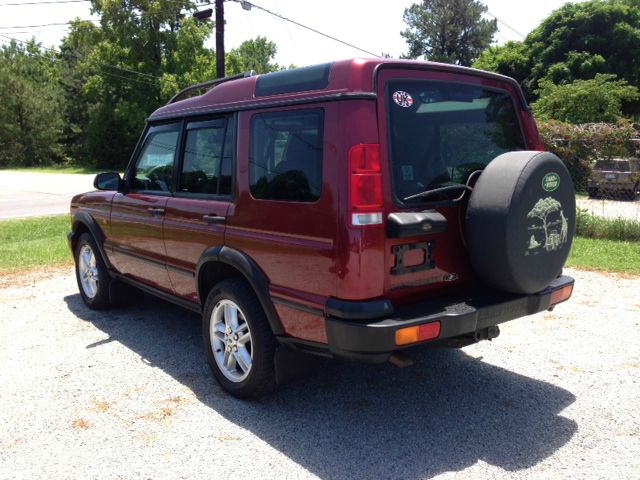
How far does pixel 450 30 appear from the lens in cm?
5681

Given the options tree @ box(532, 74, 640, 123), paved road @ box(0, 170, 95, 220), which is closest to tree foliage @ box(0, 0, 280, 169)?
paved road @ box(0, 170, 95, 220)

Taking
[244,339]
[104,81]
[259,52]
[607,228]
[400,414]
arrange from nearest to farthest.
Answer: [400,414] → [244,339] → [607,228] → [104,81] → [259,52]

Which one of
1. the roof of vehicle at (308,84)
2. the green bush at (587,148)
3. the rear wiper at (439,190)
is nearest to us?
the roof of vehicle at (308,84)

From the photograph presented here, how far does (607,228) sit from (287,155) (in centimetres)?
771

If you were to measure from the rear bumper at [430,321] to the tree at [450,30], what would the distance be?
56.7 m

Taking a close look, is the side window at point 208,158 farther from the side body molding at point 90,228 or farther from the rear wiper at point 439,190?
the side body molding at point 90,228

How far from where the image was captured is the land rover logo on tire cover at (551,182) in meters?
3.30

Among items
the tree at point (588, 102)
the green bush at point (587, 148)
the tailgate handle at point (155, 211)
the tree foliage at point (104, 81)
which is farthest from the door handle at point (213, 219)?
the tree foliage at point (104, 81)

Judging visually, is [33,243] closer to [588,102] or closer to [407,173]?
[407,173]

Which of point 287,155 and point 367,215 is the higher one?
point 287,155

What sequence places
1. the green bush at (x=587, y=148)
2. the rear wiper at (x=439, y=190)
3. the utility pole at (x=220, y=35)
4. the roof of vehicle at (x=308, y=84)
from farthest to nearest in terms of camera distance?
1. the utility pole at (x=220, y=35)
2. the green bush at (x=587, y=148)
3. the rear wiper at (x=439, y=190)
4. the roof of vehicle at (x=308, y=84)

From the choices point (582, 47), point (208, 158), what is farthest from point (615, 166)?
point (582, 47)

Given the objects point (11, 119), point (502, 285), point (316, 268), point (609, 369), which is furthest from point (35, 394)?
point (11, 119)

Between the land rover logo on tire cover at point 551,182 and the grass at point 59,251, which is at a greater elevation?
the land rover logo on tire cover at point 551,182
